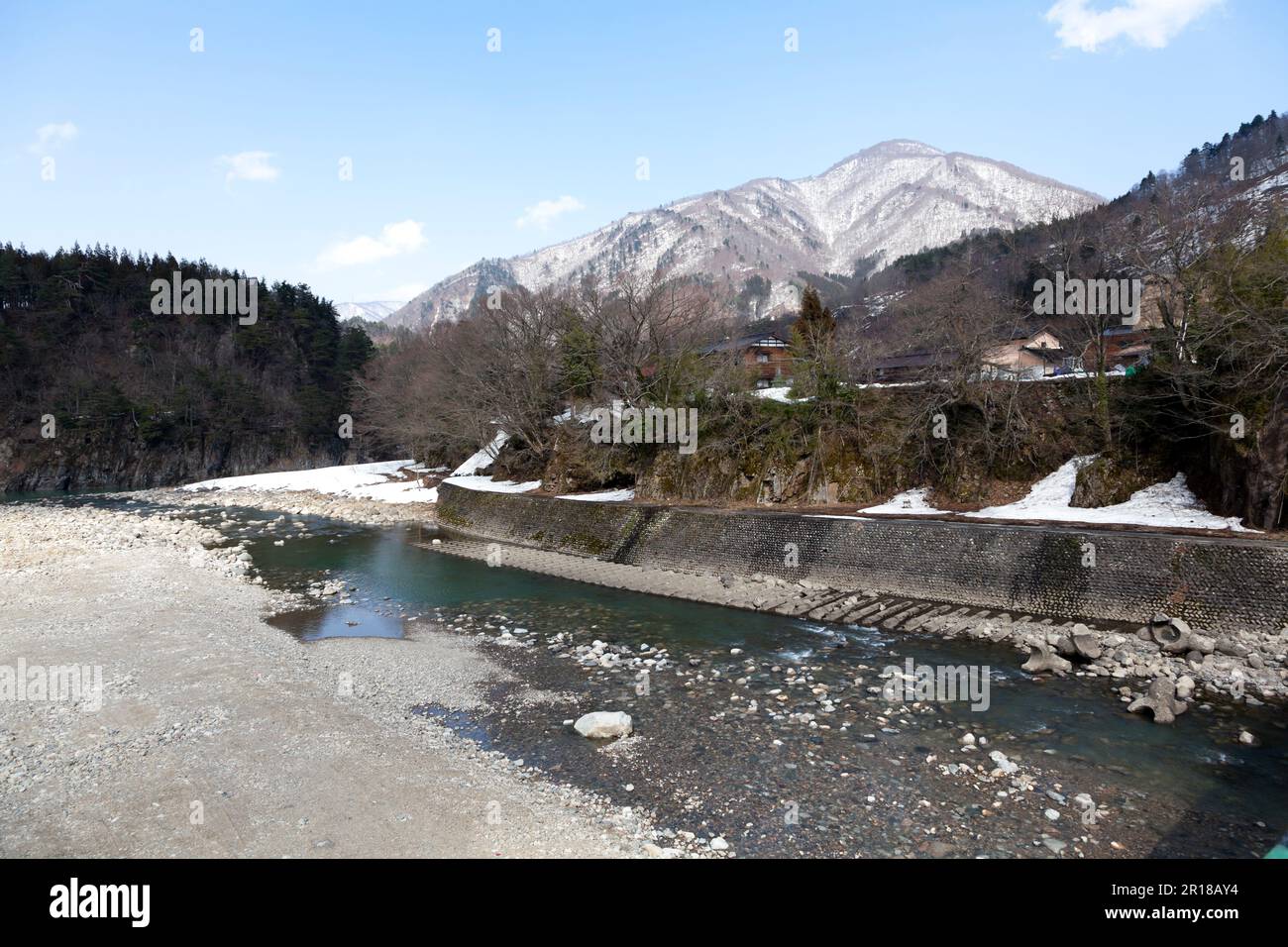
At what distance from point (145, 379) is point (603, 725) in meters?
79.1

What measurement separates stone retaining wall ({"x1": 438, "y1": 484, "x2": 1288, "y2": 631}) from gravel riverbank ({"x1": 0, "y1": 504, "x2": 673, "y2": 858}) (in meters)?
9.75

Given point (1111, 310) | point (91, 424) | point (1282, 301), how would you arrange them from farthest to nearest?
point (91, 424)
point (1111, 310)
point (1282, 301)

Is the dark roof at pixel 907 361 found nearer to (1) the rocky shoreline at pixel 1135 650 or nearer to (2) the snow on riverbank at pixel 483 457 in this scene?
(1) the rocky shoreline at pixel 1135 650

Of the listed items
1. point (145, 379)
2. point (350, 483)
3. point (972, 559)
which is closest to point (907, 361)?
point (972, 559)

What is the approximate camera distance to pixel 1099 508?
714 inches

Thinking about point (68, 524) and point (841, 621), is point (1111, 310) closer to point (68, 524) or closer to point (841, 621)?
point (841, 621)

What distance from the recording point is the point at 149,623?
14.3 metres

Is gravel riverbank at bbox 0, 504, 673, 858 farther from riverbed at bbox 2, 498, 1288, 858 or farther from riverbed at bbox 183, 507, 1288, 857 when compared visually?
riverbed at bbox 183, 507, 1288, 857

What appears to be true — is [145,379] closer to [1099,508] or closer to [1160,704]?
[1099,508]

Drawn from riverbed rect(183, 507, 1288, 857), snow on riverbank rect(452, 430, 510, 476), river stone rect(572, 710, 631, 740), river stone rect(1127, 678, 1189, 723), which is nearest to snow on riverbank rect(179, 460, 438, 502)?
snow on riverbank rect(452, 430, 510, 476)

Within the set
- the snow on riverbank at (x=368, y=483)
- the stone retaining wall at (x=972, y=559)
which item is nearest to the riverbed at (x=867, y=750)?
the stone retaining wall at (x=972, y=559)

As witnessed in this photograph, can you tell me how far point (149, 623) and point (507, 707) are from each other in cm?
965

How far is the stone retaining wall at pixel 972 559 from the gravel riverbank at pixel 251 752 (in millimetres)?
9749
